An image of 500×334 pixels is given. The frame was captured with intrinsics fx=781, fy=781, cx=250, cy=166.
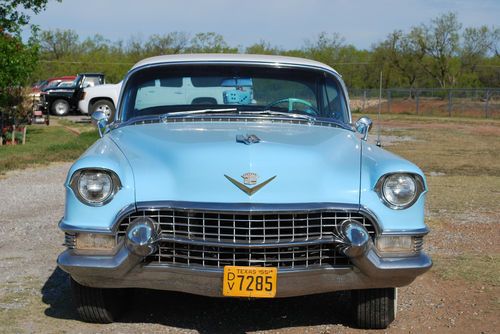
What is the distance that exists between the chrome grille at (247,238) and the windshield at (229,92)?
63.0 inches

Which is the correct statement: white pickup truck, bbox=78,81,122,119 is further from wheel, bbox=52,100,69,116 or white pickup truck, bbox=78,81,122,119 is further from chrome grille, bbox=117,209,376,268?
chrome grille, bbox=117,209,376,268

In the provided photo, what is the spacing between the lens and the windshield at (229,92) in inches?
228

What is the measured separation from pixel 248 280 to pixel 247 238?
225 millimetres

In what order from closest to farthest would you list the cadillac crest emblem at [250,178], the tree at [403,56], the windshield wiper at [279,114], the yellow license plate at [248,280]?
the yellow license plate at [248,280]
the cadillac crest emblem at [250,178]
the windshield wiper at [279,114]
the tree at [403,56]

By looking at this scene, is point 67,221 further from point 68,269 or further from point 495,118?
point 495,118

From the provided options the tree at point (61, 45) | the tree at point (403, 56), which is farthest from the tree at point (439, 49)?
the tree at point (61, 45)

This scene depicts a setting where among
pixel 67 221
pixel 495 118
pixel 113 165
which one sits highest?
pixel 113 165

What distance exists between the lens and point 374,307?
15.6ft

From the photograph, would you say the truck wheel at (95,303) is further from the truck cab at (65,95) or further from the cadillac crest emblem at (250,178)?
the truck cab at (65,95)

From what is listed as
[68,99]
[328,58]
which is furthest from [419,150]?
[328,58]

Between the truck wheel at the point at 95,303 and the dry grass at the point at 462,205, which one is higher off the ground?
the truck wheel at the point at 95,303

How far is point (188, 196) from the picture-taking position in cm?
425

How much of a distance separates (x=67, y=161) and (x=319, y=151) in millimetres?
11722

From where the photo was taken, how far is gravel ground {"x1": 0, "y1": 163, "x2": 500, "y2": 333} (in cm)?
484
